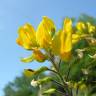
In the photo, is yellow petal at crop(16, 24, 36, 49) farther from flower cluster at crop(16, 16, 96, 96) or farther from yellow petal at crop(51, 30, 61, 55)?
yellow petal at crop(51, 30, 61, 55)

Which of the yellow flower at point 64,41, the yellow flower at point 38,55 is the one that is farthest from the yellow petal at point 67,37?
the yellow flower at point 38,55

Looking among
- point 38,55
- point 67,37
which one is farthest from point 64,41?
point 38,55

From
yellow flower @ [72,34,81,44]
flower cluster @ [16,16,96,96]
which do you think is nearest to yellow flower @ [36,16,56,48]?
flower cluster @ [16,16,96,96]

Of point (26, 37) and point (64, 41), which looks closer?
point (64, 41)

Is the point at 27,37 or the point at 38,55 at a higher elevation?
the point at 27,37

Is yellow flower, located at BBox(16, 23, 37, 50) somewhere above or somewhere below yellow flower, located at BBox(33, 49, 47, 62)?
above

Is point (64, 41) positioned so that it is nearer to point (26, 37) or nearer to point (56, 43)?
point (56, 43)

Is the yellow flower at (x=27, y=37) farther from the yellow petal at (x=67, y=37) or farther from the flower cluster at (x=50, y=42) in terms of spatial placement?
the yellow petal at (x=67, y=37)
